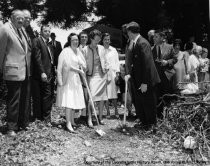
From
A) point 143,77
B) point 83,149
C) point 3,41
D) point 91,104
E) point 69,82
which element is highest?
point 3,41

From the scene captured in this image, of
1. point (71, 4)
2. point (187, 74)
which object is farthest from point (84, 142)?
point (71, 4)

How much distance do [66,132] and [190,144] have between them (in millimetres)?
2162

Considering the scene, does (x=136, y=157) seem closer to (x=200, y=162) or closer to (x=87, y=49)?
(x=200, y=162)

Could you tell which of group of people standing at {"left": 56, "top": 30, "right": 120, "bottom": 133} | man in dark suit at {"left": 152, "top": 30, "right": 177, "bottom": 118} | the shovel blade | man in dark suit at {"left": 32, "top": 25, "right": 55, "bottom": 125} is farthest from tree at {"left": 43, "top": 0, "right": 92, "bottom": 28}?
the shovel blade

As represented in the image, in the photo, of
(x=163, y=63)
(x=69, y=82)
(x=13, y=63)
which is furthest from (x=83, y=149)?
(x=163, y=63)

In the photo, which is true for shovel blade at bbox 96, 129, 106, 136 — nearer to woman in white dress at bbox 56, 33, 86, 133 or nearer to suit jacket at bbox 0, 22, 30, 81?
woman in white dress at bbox 56, 33, 86, 133

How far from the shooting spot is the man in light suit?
5.50 m

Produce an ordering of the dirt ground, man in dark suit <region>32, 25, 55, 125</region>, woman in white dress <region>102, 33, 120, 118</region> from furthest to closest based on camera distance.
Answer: woman in white dress <region>102, 33, 120, 118</region> < man in dark suit <region>32, 25, 55, 125</region> < the dirt ground

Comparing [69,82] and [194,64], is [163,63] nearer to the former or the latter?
[69,82]

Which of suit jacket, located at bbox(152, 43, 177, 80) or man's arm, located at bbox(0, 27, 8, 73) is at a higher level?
Answer: man's arm, located at bbox(0, 27, 8, 73)

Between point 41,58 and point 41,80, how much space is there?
1.36 ft

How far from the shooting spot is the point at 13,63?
5516 mm

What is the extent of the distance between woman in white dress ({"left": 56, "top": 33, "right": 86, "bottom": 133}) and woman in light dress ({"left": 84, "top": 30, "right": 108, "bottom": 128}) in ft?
1.44

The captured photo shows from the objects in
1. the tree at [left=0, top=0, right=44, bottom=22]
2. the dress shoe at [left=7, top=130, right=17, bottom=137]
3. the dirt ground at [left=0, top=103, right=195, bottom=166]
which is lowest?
the dirt ground at [left=0, top=103, right=195, bottom=166]
